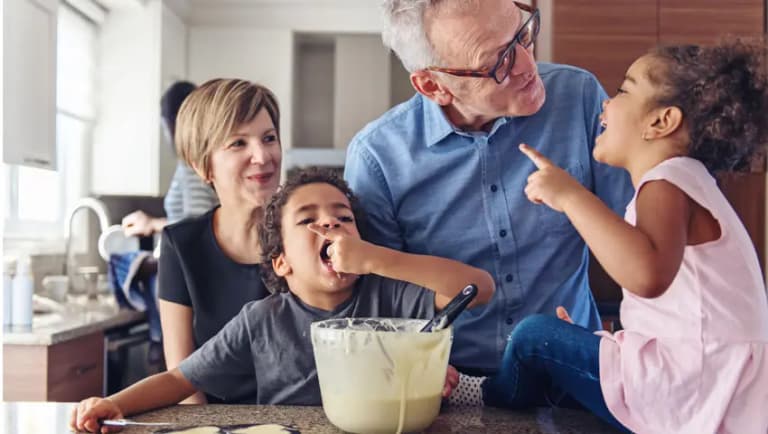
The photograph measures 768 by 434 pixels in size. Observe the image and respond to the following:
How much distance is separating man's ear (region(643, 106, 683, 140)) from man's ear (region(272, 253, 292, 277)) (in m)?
0.34

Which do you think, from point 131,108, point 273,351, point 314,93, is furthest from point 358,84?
point 273,351

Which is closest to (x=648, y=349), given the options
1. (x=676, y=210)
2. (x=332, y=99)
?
(x=676, y=210)

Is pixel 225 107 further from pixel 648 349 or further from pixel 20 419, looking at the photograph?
pixel 648 349

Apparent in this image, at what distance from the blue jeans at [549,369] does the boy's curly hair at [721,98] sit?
171mm

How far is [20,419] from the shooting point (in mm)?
635

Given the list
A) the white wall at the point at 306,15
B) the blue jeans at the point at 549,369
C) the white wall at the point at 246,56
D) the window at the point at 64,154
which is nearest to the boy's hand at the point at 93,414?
the blue jeans at the point at 549,369

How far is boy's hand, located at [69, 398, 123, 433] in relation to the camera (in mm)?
603

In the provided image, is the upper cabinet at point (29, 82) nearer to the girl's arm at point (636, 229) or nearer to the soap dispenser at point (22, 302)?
the soap dispenser at point (22, 302)

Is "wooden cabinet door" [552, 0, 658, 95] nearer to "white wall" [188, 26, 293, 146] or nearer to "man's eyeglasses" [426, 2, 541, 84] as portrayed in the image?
"man's eyeglasses" [426, 2, 541, 84]

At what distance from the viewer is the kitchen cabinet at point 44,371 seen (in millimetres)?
1508

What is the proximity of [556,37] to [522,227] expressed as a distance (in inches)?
28.0

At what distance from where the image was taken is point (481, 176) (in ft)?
2.79

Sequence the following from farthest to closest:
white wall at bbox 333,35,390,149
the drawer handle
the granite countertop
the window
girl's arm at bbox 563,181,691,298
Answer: white wall at bbox 333,35,390,149, the window, the drawer handle, the granite countertop, girl's arm at bbox 563,181,691,298

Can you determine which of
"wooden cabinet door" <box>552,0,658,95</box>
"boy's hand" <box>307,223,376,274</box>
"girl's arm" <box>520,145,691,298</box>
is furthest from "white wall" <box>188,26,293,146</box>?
"girl's arm" <box>520,145,691,298</box>
